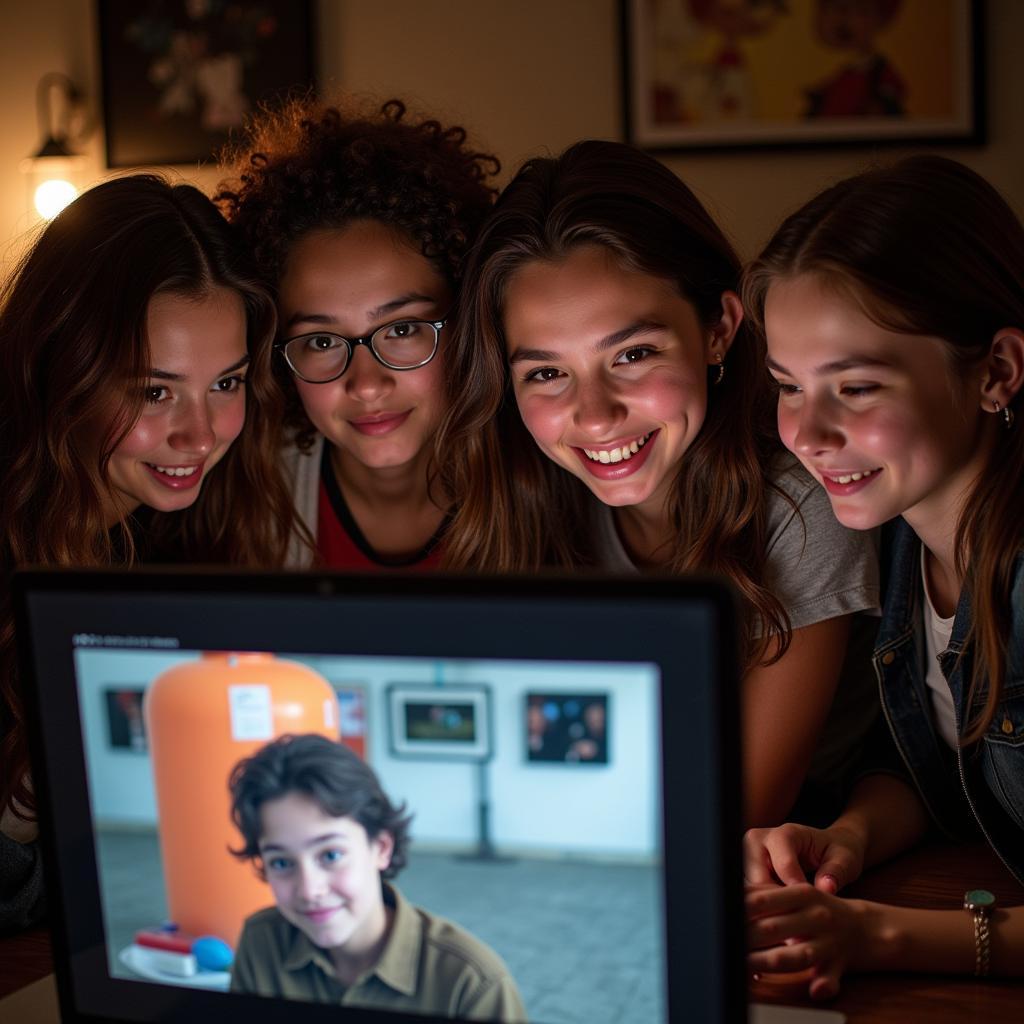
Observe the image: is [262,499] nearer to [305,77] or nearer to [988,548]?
[988,548]

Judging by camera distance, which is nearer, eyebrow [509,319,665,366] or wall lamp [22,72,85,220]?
eyebrow [509,319,665,366]

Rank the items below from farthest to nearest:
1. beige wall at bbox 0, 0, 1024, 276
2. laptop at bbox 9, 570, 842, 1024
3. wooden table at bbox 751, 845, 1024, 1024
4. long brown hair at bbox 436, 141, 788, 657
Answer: beige wall at bbox 0, 0, 1024, 276, long brown hair at bbox 436, 141, 788, 657, wooden table at bbox 751, 845, 1024, 1024, laptop at bbox 9, 570, 842, 1024

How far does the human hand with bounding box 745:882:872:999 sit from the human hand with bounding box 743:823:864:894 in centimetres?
8

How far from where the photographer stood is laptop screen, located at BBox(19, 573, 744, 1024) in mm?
694

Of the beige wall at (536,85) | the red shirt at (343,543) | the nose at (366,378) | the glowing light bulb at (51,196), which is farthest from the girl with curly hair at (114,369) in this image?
the glowing light bulb at (51,196)

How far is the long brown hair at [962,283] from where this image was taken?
1.13 m

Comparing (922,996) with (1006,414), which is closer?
(922,996)

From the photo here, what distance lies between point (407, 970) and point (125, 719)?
254 millimetres

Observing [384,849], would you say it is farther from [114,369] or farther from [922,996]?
[114,369]

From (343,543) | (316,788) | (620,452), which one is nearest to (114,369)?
(343,543)

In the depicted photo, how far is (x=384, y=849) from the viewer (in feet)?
2.44

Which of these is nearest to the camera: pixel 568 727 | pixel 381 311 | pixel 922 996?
pixel 568 727

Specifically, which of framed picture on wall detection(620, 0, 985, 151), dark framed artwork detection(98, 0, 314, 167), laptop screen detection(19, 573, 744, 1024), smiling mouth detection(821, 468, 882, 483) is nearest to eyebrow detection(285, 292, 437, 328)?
smiling mouth detection(821, 468, 882, 483)

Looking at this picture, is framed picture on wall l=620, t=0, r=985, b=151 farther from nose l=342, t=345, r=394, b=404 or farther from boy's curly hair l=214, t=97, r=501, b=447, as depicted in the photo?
nose l=342, t=345, r=394, b=404
